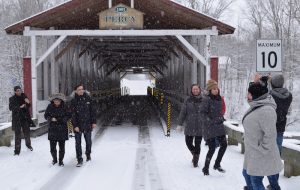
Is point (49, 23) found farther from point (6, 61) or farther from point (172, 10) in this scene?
point (6, 61)

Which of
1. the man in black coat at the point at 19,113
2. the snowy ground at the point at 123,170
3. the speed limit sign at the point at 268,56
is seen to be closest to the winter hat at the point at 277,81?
the speed limit sign at the point at 268,56

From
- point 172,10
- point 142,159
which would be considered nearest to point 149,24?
point 172,10

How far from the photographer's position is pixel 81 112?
923 cm

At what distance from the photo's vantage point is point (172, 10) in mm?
14867

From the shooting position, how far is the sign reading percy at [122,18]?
15.1 m

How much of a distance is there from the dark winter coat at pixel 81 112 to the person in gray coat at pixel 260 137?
15.3 ft

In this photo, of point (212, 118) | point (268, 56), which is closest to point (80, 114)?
point (212, 118)

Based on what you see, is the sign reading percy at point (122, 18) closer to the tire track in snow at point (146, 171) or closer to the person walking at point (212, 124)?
the tire track in snow at point (146, 171)

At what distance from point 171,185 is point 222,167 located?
1.76 metres

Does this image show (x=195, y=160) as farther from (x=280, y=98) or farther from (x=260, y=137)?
(x=260, y=137)

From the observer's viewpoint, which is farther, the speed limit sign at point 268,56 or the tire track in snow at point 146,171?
the speed limit sign at point 268,56

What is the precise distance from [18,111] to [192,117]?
13.9ft

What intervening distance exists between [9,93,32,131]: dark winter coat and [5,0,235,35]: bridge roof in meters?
4.85

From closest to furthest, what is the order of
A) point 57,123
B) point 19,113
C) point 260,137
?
point 260,137 < point 57,123 < point 19,113
